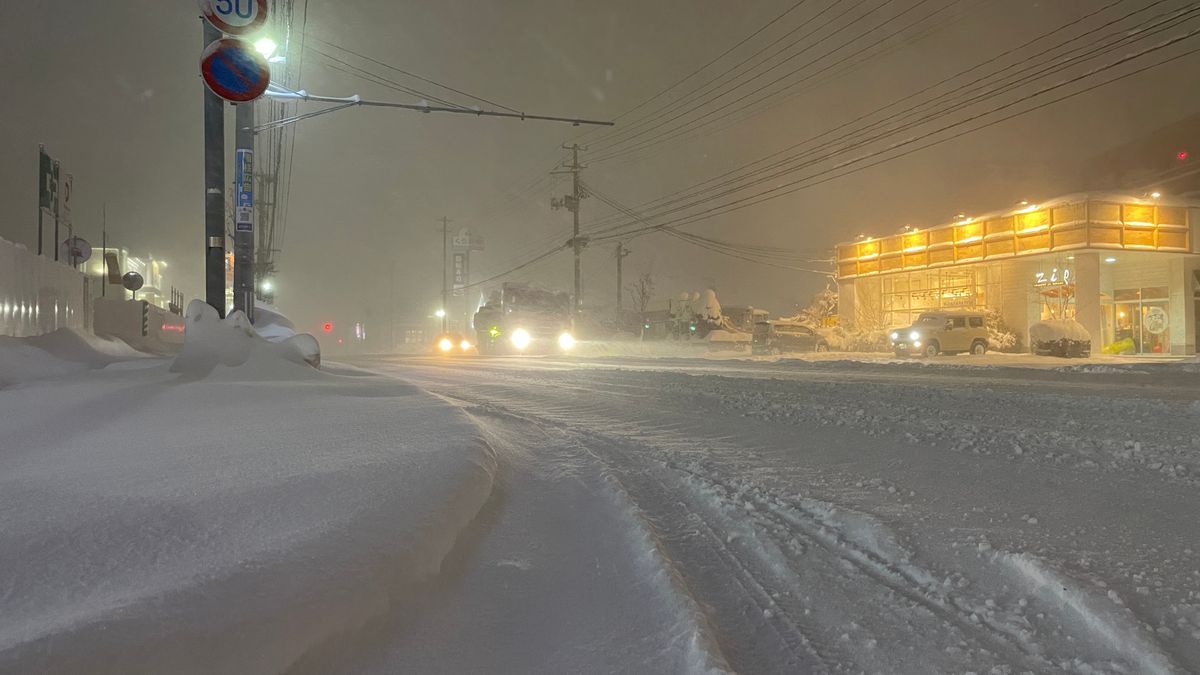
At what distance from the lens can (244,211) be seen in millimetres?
13359

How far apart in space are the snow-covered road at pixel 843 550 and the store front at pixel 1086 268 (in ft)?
95.9

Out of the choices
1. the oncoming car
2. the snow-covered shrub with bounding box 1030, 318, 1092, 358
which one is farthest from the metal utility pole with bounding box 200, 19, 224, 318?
the oncoming car

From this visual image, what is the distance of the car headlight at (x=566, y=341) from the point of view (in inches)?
1367

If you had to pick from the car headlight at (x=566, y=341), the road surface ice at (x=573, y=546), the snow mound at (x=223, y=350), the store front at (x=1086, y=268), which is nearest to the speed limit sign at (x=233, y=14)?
the road surface ice at (x=573, y=546)

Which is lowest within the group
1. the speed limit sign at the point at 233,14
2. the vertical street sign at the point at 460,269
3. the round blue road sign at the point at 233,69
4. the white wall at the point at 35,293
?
the white wall at the point at 35,293

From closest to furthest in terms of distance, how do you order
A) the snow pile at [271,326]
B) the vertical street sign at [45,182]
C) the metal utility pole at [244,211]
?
the snow pile at [271,326] < the metal utility pole at [244,211] < the vertical street sign at [45,182]

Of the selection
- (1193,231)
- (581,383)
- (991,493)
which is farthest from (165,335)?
(1193,231)

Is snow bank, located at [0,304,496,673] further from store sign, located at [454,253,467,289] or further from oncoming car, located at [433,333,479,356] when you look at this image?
store sign, located at [454,253,467,289]

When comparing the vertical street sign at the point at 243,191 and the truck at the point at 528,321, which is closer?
the vertical street sign at the point at 243,191

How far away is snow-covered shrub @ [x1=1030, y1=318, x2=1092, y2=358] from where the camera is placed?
2736 centimetres

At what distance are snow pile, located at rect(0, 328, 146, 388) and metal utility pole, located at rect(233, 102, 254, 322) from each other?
266cm

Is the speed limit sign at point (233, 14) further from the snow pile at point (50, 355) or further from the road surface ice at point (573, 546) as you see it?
the snow pile at point (50, 355)

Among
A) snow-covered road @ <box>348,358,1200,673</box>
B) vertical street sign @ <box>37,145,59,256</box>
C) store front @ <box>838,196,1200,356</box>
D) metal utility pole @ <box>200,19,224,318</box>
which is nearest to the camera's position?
snow-covered road @ <box>348,358,1200,673</box>

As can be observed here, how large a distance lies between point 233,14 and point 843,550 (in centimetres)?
730
